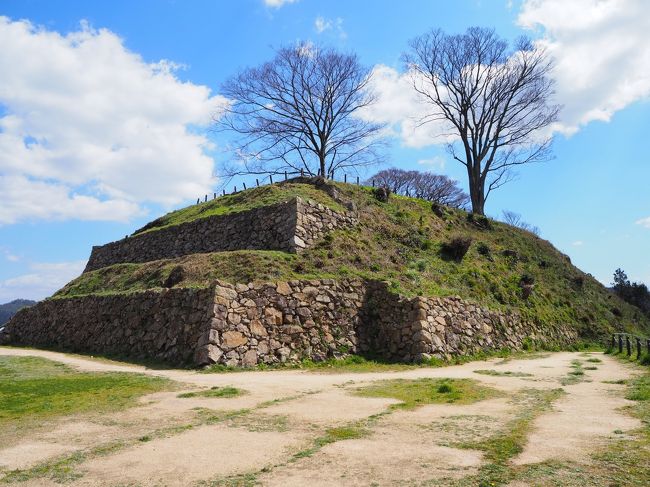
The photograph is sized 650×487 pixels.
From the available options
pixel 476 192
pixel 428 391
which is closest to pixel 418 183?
pixel 476 192

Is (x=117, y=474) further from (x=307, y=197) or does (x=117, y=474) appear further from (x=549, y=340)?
(x=549, y=340)

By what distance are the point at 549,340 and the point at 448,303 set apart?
8559 mm

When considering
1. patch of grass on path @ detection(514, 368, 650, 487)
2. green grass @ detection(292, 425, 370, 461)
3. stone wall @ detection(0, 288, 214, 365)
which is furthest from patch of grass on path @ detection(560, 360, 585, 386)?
stone wall @ detection(0, 288, 214, 365)

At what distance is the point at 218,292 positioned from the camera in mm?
16047

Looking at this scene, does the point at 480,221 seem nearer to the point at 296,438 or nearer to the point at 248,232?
the point at 248,232

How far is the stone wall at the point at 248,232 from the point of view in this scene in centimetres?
2220

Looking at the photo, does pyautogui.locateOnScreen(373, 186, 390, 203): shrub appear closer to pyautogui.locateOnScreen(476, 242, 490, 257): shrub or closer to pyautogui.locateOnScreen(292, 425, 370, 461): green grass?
pyautogui.locateOnScreen(476, 242, 490, 257): shrub

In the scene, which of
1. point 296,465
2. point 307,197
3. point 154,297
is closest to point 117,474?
point 296,465

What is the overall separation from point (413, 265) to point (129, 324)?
1289cm

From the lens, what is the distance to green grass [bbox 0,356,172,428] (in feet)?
29.1

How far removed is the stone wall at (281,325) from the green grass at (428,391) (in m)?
5.00

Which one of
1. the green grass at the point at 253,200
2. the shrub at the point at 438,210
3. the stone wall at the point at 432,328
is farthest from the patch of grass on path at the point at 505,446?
the shrub at the point at 438,210

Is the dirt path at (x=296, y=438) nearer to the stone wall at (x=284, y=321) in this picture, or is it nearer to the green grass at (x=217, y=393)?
the green grass at (x=217, y=393)

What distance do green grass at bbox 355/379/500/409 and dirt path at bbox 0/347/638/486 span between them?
40cm
